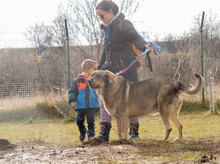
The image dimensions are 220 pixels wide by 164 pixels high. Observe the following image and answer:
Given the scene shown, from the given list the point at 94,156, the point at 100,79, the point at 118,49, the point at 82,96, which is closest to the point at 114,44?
the point at 118,49

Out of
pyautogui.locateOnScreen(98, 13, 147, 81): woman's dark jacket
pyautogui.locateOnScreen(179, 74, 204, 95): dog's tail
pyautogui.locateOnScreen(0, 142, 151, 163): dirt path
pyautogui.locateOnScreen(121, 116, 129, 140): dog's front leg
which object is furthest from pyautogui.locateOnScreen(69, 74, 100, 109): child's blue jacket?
pyautogui.locateOnScreen(179, 74, 204, 95): dog's tail

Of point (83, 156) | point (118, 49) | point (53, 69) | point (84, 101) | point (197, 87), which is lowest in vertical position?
point (83, 156)

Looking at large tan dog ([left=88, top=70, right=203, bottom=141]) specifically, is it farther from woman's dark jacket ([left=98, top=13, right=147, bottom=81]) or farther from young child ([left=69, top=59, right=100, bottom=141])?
young child ([left=69, top=59, right=100, bottom=141])

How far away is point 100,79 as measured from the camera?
458cm

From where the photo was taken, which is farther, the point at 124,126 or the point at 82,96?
the point at 82,96

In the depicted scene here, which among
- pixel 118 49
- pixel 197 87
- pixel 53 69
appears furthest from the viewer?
pixel 53 69

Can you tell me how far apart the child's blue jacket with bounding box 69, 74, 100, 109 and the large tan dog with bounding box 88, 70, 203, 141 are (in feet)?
3.14

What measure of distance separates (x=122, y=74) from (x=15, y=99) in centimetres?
660

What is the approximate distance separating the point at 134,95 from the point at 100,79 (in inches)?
24.1

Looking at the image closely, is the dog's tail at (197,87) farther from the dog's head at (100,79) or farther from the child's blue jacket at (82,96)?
the child's blue jacket at (82,96)

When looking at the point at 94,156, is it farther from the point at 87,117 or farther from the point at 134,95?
the point at 87,117

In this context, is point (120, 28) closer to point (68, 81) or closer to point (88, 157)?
point (88, 157)

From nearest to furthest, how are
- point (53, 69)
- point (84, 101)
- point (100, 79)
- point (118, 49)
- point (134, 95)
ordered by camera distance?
point (100, 79)
point (134, 95)
point (118, 49)
point (84, 101)
point (53, 69)

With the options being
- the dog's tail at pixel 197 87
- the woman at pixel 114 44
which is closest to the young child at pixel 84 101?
the woman at pixel 114 44
